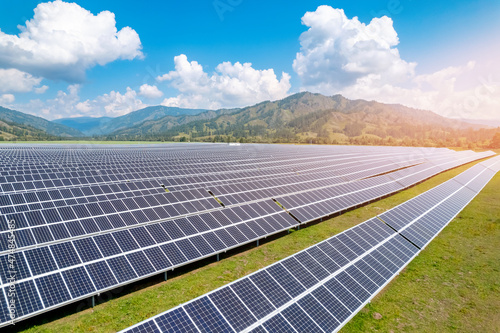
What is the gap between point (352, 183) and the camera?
122ft

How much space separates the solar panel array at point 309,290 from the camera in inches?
375

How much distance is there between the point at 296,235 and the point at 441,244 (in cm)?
1234

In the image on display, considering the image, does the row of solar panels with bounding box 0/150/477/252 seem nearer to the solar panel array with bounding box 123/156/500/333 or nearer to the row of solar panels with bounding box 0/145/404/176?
the solar panel array with bounding box 123/156/500/333

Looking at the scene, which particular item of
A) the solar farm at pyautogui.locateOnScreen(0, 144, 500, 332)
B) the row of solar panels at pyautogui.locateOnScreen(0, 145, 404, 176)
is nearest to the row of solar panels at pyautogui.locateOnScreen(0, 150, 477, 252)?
the solar farm at pyautogui.locateOnScreen(0, 144, 500, 332)

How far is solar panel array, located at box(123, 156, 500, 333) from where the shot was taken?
31.2 feet

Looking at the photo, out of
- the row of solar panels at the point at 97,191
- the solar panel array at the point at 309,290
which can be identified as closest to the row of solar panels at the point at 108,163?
the row of solar panels at the point at 97,191

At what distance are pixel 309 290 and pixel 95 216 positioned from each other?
15.0m

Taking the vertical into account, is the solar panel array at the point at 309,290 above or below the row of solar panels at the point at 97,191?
below

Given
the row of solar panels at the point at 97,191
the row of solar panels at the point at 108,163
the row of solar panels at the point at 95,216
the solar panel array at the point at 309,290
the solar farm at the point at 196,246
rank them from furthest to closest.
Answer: the row of solar panels at the point at 108,163, the row of solar panels at the point at 97,191, the row of solar panels at the point at 95,216, the solar farm at the point at 196,246, the solar panel array at the point at 309,290

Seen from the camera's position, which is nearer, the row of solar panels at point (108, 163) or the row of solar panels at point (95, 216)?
the row of solar panels at point (95, 216)

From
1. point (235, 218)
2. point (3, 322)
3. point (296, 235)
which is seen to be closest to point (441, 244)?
point (296, 235)

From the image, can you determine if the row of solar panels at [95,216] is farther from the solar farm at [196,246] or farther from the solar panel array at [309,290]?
the solar panel array at [309,290]

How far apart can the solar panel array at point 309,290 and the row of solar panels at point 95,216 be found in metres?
9.34

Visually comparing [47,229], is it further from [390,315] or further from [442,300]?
[442,300]
